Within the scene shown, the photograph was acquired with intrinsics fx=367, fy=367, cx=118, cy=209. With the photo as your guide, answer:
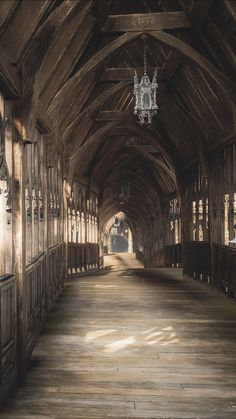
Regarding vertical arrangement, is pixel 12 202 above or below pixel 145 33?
below

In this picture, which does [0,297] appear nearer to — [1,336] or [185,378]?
[1,336]

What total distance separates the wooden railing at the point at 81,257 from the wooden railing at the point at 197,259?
409 cm

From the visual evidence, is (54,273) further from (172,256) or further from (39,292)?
(172,256)

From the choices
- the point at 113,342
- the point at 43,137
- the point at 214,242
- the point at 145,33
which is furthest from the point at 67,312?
the point at 145,33

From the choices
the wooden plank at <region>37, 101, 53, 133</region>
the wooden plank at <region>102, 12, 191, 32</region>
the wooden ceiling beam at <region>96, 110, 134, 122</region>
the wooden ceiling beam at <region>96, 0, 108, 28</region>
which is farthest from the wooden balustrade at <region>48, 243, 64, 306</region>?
the wooden ceiling beam at <region>96, 110, 134, 122</region>

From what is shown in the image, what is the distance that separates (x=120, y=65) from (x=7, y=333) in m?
8.53

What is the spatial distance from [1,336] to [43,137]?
4252 millimetres

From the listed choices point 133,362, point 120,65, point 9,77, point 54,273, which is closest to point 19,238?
point 9,77

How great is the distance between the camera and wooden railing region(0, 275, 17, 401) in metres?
3.77

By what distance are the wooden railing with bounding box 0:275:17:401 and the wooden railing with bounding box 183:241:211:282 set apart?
21.3ft

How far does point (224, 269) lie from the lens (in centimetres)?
860

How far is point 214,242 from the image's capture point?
9414 mm

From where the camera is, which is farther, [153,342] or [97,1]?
[97,1]

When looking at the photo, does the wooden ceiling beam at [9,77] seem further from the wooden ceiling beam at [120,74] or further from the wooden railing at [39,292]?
the wooden ceiling beam at [120,74]
